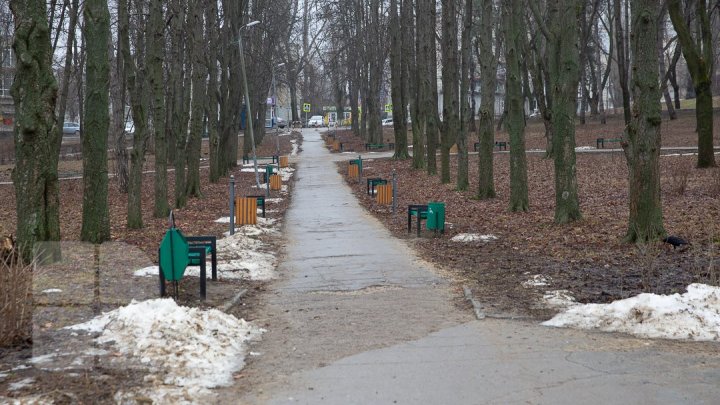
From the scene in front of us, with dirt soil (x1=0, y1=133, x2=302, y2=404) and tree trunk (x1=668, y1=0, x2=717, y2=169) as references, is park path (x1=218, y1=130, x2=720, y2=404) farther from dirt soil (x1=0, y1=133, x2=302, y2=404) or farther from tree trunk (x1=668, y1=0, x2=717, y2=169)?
tree trunk (x1=668, y1=0, x2=717, y2=169)

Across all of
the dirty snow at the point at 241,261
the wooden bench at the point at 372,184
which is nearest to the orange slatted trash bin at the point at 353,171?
the wooden bench at the point at 372,184

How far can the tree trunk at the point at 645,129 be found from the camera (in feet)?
41.7

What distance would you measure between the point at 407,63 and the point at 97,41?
86.5 feet

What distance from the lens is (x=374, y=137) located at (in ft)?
195

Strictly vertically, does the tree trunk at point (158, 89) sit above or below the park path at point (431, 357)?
above

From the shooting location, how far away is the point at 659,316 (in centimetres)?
812

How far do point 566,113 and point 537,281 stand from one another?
21.6ft

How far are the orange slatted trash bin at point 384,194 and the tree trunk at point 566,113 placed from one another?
796 cm

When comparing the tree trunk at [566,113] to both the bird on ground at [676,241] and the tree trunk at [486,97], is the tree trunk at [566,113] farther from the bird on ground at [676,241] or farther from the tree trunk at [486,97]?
the tree trunk at [486,97]

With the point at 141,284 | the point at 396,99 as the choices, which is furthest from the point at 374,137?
the point at 141,284

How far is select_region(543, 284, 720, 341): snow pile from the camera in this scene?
787cm

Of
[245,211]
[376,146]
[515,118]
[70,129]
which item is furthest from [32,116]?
[70,129]

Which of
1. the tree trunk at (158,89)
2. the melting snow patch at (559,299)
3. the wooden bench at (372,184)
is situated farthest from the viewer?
the wooden bench at (372,184)

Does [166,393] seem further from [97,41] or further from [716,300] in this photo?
[97,41]
